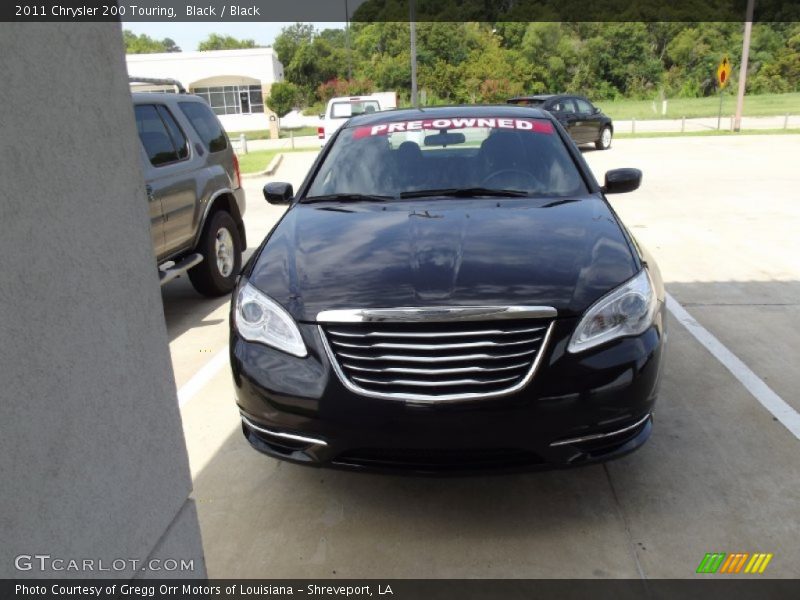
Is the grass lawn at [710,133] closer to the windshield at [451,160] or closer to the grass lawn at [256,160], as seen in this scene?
the grass lawn at [256,160]

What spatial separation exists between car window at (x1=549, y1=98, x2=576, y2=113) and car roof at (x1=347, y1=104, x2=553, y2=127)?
49.6 feet

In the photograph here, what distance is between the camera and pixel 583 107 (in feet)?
63.9

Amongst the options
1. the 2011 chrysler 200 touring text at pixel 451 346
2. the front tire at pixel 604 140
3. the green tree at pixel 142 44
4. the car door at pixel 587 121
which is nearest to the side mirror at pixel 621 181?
the 2011 chrysler 200 touring text at pixel 451 346

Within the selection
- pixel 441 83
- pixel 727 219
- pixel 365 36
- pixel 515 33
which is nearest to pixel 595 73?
pixel 515 33

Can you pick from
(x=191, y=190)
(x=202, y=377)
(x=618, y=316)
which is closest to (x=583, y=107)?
(x=191, y=190)

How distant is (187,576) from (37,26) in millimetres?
1551

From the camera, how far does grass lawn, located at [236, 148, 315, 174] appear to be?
17344mm

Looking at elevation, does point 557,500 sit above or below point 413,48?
below

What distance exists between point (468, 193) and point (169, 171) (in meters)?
2.92

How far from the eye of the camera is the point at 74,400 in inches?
63.1

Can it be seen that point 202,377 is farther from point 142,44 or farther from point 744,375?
point 142,44

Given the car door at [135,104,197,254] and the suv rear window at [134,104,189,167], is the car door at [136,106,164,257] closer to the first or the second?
the car door at [135,104,197,254]

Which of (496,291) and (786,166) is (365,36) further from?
(496,291)

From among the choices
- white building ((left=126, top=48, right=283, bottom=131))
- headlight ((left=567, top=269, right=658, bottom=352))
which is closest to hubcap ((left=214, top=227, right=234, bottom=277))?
headlight ((left=567, top=269, right=658, bottom=352))
